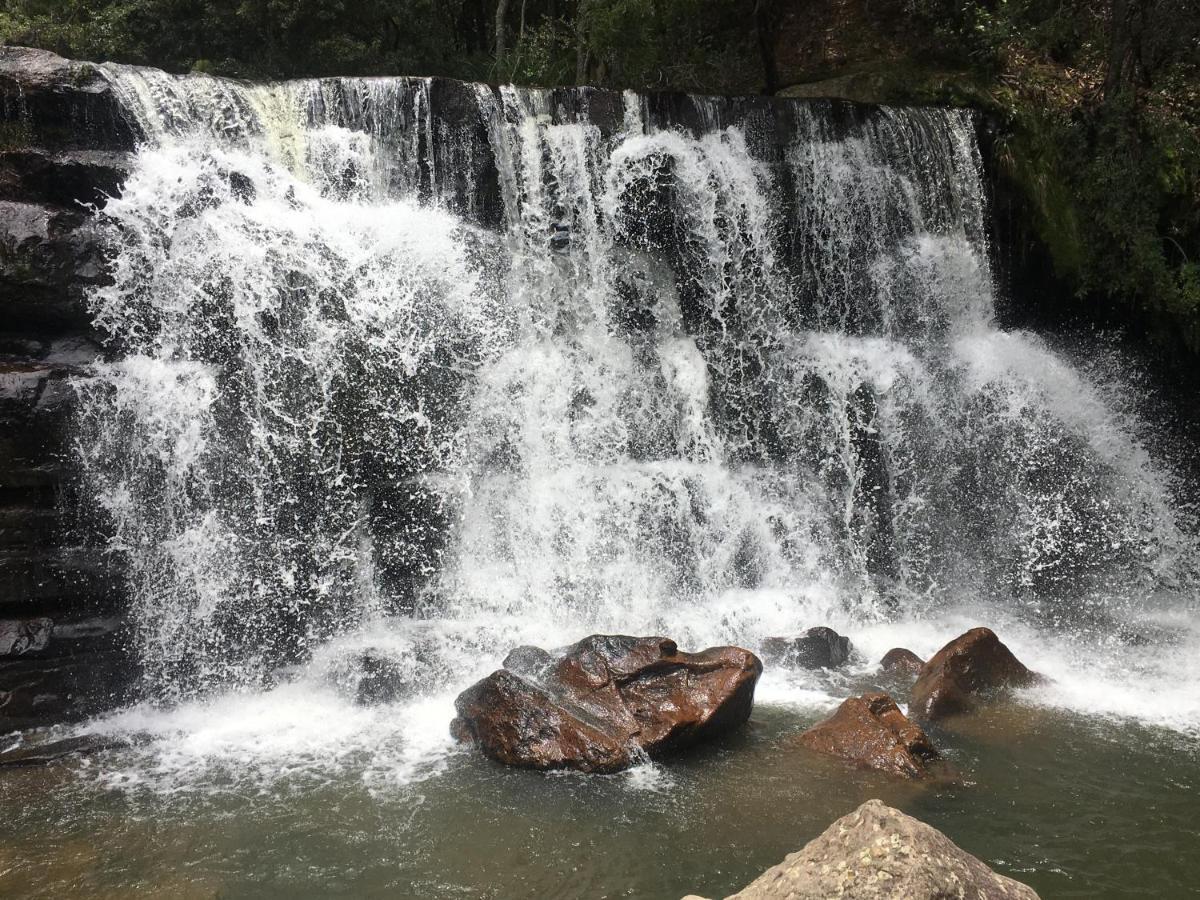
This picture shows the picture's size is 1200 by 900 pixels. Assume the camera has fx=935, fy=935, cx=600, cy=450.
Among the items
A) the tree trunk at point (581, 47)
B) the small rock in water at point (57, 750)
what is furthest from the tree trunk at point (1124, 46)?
the small rock in water at point (57, 750)

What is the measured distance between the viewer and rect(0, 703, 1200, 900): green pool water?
475cm

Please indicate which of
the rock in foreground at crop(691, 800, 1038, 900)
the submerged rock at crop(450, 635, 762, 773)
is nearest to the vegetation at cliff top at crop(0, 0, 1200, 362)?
the submerged rock at crop(450, 635, 762, 773)

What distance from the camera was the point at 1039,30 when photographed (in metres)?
12.1

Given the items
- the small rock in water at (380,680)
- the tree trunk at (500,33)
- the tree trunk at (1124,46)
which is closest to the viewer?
the small rock in water at (380,680)

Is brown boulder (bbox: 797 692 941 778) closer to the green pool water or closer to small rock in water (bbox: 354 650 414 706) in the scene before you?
the green pool water

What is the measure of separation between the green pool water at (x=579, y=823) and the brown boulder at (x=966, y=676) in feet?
1.28

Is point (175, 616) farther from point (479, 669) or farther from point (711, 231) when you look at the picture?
point (711, 231)

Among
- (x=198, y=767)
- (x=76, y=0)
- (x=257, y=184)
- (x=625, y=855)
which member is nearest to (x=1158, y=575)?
(x=625, y=855)

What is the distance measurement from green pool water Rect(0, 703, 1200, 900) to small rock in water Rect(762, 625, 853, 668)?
155 cm

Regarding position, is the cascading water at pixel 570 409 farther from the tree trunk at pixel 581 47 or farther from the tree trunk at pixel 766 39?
the tree trunk at pixel 581 47

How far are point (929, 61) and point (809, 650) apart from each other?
940cm

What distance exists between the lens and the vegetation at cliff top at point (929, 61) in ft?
35.6

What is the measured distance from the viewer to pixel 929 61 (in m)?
13.2

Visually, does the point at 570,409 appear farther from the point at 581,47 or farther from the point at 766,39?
the point at 766,39
